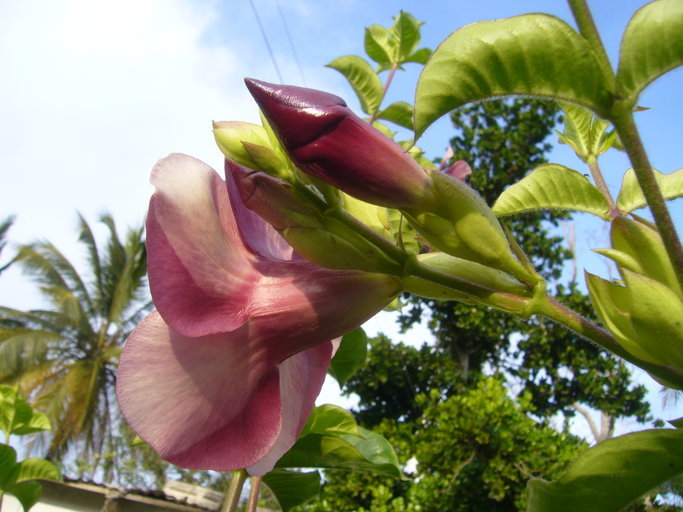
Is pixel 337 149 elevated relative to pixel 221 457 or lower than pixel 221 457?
elevated

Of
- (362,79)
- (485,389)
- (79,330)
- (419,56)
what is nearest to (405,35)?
(419,56)

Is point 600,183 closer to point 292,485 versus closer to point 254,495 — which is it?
point 254,495

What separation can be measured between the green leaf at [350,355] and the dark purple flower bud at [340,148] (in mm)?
831

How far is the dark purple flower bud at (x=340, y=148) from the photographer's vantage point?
1.59ft

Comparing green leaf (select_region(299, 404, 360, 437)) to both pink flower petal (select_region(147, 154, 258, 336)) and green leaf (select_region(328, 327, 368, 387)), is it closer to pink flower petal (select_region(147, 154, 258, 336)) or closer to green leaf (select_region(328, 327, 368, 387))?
green leaf (select_region(328, 327, 368, 387))

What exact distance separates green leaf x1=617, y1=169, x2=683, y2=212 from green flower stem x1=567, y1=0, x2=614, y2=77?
0.35m

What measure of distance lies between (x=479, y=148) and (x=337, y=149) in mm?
11161

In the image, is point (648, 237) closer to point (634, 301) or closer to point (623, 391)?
point (634, 301)

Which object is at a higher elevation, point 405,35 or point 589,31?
point 405,35

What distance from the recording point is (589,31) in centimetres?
44

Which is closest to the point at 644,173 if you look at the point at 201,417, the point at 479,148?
the point at 201,417

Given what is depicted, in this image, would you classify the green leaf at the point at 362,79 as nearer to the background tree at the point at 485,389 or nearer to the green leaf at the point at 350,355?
the green leaf at the point at 350,355

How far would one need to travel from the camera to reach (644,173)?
433 mm

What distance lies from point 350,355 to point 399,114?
1.08 meters
